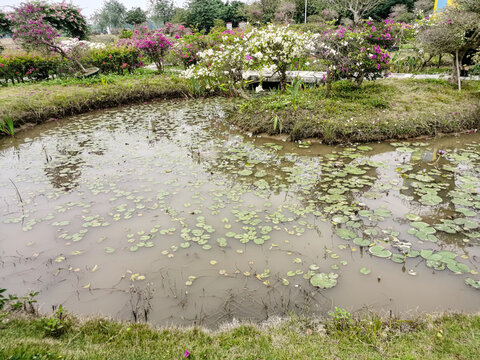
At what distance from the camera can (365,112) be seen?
23.9ft

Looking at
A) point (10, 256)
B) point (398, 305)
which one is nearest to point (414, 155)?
point (398, 305)

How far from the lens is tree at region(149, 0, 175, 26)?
38344 mm

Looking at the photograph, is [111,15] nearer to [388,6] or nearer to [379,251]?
[388,6]

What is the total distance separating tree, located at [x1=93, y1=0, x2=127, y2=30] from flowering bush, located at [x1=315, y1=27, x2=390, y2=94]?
44393 millimetres

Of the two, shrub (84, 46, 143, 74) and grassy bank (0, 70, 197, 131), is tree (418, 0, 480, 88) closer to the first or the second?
grassy bank (0, 70, 197, 131)

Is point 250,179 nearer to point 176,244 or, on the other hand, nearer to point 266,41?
point 176,244

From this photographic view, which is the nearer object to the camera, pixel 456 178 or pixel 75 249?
pixel 75 249

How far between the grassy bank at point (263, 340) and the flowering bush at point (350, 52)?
6769 mm

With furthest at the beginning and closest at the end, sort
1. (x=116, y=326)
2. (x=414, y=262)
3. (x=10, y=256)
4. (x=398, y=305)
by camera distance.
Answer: (x=10, y=256), (x=414, y=262), (x=398, y=305), (x=116, y=326)

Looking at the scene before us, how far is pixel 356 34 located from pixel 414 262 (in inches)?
254

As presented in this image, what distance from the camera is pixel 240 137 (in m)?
7.46

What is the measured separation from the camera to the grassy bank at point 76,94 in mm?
8539

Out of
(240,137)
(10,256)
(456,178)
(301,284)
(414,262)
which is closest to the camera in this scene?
(301,284)

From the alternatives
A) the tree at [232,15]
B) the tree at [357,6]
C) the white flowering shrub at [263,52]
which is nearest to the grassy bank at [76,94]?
the white flowering shrub at [263,52]
